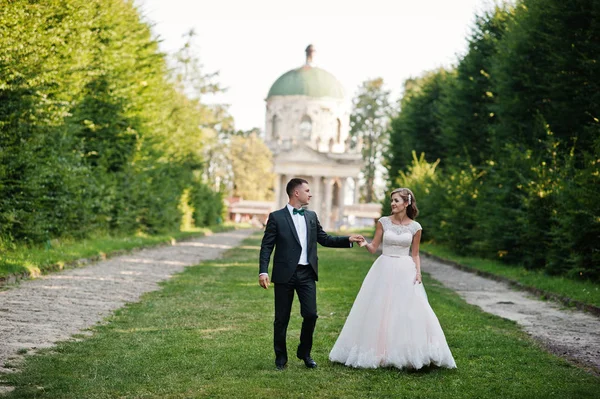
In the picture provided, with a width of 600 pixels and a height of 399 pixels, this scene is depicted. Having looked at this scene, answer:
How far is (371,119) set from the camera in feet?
344

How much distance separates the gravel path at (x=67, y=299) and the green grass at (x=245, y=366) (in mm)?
347

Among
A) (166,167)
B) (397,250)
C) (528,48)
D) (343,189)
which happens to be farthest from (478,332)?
(343,189)

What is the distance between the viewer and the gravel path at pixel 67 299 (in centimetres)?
929

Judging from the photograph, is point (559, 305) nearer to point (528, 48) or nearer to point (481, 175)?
point (528, 48)

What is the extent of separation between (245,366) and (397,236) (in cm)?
201

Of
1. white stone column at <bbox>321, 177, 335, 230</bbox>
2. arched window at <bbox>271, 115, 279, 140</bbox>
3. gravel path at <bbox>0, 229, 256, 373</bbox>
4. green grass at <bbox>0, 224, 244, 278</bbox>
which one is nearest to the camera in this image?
gravel path at <bbox>0, 229, 256, 373</bbox>

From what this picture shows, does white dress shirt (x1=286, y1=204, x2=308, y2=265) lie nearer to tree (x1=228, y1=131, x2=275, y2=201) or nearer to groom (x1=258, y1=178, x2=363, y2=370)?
groom (x1=258, y1=178, x2=363, y2=370)

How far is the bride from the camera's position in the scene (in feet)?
27.0

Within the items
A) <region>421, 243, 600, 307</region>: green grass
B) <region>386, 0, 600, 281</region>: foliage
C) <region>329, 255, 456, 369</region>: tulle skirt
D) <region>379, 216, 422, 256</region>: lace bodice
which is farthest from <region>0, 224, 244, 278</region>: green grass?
<region>386, 0, 600, 281</region>: foliage

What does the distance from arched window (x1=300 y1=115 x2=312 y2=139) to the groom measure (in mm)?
94159

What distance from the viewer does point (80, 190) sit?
2292 centimetres

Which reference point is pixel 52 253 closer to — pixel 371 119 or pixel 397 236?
pixel 397 236

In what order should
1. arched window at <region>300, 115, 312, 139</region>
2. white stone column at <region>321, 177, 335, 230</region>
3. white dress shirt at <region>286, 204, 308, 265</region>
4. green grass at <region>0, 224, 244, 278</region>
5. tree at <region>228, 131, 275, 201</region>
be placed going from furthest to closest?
arched window at <region>300, 115, 312, 139</region>, white stone column at <region>321, 177, 335, 230</region>, tree at <region>228, 131, 275, 201</region>, green grass at <region>0, 224, 244, 278</region>, white dress shirt at <region>286, 204, 308, 265</region>

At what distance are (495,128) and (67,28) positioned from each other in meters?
13.9
